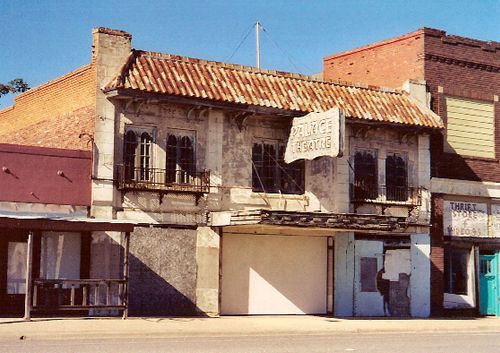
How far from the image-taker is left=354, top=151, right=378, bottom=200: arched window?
90.8 feet

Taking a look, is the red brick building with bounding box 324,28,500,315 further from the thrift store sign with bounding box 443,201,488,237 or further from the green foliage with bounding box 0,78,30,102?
the green foliage with bounding box 0,78,30,102

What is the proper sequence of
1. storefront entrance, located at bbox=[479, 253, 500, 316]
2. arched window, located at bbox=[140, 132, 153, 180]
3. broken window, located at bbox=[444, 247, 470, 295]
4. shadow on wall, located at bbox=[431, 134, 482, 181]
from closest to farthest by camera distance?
arched window, located at bbox=[140, 132, 153, 180] < shadow on wall, located at bbox=[431, 134, 482, 181] < broken window, located at bbox=[444, 247, 470, 295] < storefront entrance, located at bbox=[479, 253, 500, 316]

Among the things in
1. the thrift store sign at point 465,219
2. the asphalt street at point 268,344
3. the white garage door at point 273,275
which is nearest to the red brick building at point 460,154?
the thrift store sign at point 465,219

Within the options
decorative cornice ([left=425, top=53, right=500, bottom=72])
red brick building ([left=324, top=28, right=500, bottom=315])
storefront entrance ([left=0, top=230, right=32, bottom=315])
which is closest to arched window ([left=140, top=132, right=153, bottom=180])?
storefront entrance ([left=0, top=230, right=32, bottom=315])

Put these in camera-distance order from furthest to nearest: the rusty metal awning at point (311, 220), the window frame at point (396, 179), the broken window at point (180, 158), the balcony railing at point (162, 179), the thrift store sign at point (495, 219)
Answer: the thrift store sign at point (495, 219) → the window frame at point (396, 179) → the broken window at point (180, 158) → the balcony railing at point (162, 179) → the rusty metal awning at point (311, 220)

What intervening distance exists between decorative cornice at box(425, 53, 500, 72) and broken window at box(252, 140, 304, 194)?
22.5 ft

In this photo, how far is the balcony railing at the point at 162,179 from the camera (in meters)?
23.9

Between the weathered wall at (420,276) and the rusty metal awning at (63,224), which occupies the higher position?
the rusty metal awning at (63,224)

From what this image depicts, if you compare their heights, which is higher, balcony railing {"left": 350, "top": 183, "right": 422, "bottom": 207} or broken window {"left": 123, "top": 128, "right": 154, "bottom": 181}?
broken window {"left": 123, "top": 128, "right": 154, "bottom": 181}

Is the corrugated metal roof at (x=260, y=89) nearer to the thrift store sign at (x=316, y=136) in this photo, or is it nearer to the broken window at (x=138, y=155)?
the thrift store sign at (x=316, y=136)

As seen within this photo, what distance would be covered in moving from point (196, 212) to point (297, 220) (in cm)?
316

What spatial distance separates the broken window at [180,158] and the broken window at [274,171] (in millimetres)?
2088

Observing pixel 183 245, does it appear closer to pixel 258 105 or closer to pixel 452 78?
pixel 258 105

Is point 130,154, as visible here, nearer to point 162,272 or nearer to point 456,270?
point 162,272
